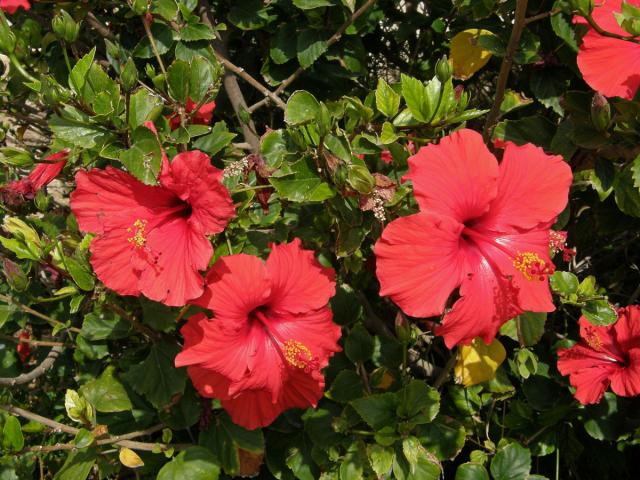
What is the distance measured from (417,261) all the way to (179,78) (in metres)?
0.68

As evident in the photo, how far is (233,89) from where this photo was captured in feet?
6.42

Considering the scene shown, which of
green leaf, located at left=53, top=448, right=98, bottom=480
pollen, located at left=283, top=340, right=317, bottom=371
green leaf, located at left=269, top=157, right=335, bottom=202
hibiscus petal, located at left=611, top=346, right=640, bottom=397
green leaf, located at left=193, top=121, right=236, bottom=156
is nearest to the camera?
green leaf, located at left=269, top=157, right=335, bottom=202

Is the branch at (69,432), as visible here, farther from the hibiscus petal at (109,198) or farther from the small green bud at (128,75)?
the small green bud at (128,75)

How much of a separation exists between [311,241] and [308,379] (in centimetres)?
34

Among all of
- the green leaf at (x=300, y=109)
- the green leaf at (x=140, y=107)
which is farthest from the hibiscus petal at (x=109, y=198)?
the green leaf at (x=300, y=109)

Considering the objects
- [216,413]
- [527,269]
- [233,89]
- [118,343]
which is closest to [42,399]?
[118,343]

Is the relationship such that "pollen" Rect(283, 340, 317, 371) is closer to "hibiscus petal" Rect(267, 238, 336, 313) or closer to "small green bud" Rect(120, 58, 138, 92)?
"hibiscus petal" Rect(267, 238, 336, 313)

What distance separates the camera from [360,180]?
4.00ft

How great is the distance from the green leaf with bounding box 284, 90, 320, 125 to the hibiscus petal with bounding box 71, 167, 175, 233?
1.05ft

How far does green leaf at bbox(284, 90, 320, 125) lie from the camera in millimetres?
1332

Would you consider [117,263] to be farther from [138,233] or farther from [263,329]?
[263,329]

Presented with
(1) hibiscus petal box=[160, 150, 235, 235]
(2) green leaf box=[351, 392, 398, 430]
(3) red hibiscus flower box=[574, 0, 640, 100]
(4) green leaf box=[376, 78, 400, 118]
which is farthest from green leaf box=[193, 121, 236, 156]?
Answer: (3) red hibiscus flower box=[574, 0, 640, 100]

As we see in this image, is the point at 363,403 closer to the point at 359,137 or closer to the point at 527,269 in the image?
the point at 527,269

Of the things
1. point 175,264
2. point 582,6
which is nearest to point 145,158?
point 175,264
